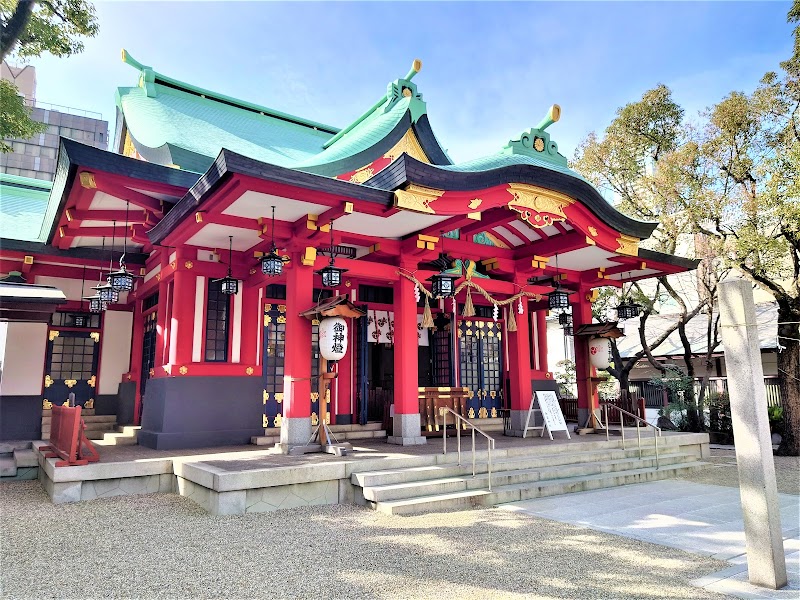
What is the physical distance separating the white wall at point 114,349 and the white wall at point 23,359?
130 cm

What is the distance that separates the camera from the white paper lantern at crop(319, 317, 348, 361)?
8148 mm

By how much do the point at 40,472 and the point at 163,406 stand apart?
6.75 feet

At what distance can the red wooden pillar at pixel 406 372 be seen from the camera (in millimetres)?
9383

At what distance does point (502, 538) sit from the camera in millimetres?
5562

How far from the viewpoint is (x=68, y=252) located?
34.9 ft

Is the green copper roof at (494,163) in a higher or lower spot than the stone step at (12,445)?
higher

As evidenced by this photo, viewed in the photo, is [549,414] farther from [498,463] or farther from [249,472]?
[249,472]

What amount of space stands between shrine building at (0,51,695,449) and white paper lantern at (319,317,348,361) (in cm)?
4

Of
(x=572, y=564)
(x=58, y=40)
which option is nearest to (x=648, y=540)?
(x=572, y=564)

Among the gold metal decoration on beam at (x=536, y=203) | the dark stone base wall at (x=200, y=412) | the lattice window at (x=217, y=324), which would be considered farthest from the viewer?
the lattice window at (x=217, y=324)

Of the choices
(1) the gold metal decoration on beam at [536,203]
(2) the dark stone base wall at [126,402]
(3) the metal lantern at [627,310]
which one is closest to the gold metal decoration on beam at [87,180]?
(2) the dark stone base wall at [126,402]

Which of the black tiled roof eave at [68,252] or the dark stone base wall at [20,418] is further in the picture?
the dark stone base wall at [20,418]

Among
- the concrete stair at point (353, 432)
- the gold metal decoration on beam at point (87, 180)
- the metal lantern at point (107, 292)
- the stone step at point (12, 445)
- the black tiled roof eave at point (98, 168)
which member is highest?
the black tiled roof eave at point (98, 168)

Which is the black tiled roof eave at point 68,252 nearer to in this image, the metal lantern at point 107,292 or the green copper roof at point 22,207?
the green copper roof at point 22,207
